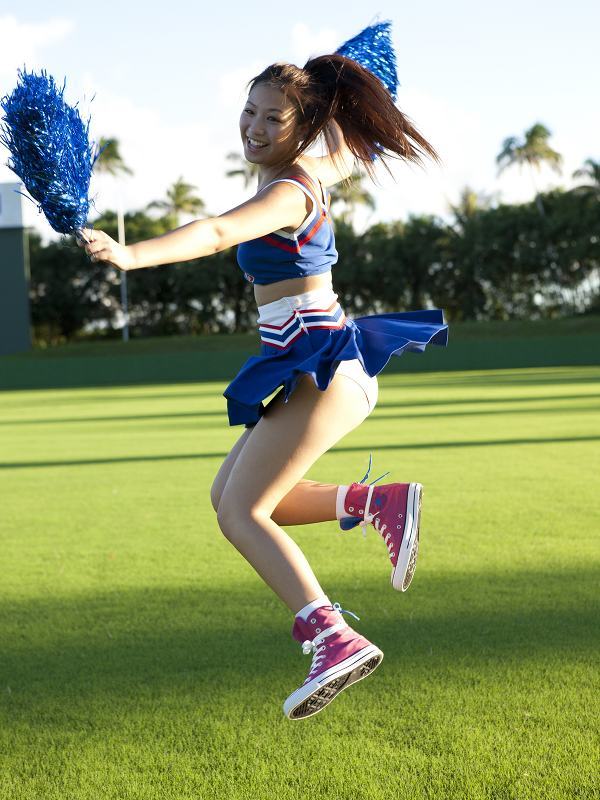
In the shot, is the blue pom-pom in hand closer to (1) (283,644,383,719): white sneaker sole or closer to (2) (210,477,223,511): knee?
(2) (210,477,223,511): knee

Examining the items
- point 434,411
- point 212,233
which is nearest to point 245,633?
point 212,233

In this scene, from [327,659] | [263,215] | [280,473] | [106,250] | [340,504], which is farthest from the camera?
[340,504]

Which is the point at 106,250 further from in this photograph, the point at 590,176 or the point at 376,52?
the point at 590,176

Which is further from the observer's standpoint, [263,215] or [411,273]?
[411,273]

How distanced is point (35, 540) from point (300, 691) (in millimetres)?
5308

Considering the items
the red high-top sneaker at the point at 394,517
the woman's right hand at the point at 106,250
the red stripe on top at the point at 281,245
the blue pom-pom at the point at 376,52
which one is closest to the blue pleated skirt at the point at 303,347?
the red stripe on top at the point at 281,245

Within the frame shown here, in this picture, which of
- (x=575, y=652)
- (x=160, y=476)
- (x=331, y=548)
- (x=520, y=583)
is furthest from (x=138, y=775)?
(x=160, y=476)

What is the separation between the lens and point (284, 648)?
524 cm

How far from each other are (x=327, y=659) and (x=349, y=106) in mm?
1886

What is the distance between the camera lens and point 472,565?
691 cm

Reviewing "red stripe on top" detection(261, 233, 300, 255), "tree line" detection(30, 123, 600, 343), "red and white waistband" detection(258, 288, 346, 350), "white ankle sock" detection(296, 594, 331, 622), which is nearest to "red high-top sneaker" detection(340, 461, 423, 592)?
"white ankle sock" detection(296, 594, 331, 622)

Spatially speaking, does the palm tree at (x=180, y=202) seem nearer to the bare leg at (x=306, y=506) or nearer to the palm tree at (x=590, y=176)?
the palm tree at (x=590, y=176)

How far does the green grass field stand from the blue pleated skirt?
1.20 metres

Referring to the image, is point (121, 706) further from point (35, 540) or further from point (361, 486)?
point (35, 540)
